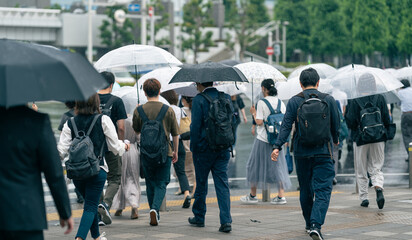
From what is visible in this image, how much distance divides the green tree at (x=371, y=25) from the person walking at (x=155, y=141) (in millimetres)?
39686

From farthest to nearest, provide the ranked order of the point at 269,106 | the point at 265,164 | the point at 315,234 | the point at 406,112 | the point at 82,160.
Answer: the point at 406,112 < the point at 265,164 < the point at 269,106 < the point at 315,234 < the point at 82,160

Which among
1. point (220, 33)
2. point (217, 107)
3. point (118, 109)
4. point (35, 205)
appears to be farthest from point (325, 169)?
point (220, 33)

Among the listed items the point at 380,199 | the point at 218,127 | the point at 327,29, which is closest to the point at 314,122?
the point at 218,127

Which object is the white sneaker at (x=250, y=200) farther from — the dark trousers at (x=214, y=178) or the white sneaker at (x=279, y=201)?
the dark trousers at (x=214, y=178)

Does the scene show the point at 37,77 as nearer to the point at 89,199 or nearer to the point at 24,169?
the point at 24,169

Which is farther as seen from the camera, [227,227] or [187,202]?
[187,202]

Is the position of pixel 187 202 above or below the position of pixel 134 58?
below

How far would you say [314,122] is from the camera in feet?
23.7

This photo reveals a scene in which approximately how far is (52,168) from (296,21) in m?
74.6

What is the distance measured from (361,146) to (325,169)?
2384 mm

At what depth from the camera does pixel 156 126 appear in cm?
811

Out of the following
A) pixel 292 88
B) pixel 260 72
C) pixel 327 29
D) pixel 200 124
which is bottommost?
pixel 200 124

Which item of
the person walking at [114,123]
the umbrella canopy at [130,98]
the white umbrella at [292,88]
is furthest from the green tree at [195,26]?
the person walking at [114,123]

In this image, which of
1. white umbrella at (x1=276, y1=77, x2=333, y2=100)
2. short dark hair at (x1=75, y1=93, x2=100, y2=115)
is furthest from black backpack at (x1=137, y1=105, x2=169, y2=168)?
white umbrella at (x1=276, y1=77, x2=333, y2=100)
